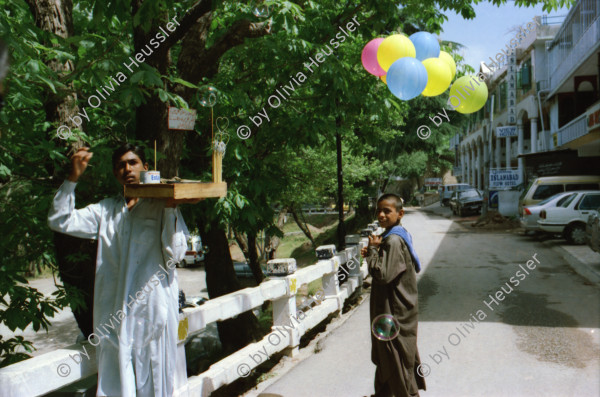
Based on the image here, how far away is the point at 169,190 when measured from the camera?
2.93 metres

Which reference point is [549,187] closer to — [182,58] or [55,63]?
[182,58]

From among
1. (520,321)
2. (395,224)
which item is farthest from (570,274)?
(395,224)

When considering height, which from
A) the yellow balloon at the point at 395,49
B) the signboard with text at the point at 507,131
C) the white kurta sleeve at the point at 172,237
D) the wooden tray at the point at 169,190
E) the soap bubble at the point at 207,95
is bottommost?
the white kurta sleeve at the point at 172,237

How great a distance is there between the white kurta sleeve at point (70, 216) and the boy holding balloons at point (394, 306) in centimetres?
206

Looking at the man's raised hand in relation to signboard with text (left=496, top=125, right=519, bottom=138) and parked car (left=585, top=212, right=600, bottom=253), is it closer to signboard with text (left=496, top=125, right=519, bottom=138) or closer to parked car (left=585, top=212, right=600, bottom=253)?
parked car (left=585, top=212, right=600, bottom=253)

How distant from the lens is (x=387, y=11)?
6.69 meters

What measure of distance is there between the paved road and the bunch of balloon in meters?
3.04

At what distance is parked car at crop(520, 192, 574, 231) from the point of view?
16250mm

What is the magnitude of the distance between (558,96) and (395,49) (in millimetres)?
23224

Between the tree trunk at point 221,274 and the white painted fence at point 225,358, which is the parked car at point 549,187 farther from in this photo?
the tree trunk at point 221,274

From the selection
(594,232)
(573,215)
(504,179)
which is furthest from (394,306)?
(504,179)

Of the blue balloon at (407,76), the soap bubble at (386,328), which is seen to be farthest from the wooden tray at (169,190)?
the blue balloon at (407,76)

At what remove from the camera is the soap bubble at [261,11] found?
17.5 feet

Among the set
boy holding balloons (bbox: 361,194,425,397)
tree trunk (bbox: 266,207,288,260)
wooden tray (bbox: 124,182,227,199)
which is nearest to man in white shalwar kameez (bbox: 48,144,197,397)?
wooden tray (bbox: 124,182,227,199)
